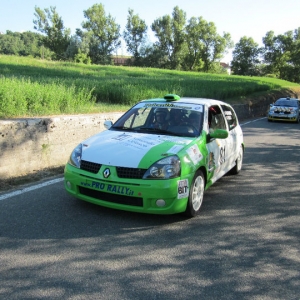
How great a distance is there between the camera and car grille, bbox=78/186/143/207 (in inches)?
169

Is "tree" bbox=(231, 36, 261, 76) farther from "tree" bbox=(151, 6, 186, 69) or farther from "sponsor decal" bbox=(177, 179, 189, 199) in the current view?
"sponsor decal" bbox=(177, 179, 189, 199)

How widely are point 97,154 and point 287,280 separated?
8.67ft

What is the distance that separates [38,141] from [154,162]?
3.29 m

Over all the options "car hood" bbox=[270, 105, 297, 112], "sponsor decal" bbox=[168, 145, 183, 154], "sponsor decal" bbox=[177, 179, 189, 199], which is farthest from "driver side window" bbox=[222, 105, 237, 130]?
"car hood" bbox=[270, 105, 297, 112]

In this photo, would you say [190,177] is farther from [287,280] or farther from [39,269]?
[39,269]

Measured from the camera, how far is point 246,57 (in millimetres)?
97750

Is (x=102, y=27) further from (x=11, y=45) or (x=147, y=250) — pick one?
(x=147, y=250)

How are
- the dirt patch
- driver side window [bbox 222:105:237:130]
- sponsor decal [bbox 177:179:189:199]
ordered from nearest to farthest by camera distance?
1. sponsor decal [bbox 177:179:189:199]
2. the dirt patch
3. driver side window [bbox 222:105:237:130]

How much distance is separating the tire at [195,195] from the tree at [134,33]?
308 ft

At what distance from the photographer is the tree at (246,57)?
96875 mm

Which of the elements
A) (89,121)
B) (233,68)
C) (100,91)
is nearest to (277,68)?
(233,68)

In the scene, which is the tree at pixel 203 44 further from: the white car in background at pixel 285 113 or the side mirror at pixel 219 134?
the side mirror at pixel 219 134

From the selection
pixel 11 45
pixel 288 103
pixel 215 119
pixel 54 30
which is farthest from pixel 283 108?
pixel 11 45

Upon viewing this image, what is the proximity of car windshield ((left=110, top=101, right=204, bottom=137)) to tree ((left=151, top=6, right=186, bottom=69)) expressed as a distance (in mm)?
92105
